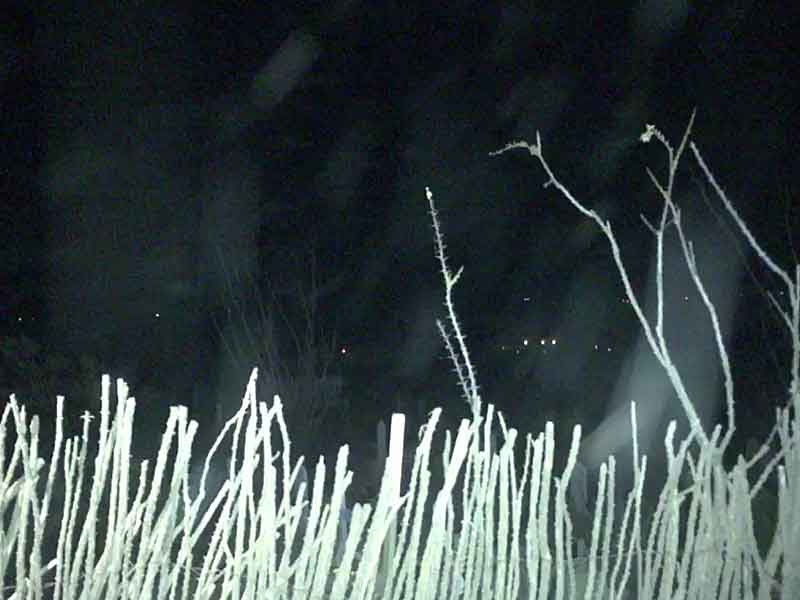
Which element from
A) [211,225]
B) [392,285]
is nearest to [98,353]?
[211,225]

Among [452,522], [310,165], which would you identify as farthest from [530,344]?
[452,522]

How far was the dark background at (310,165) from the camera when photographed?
6.20 meters

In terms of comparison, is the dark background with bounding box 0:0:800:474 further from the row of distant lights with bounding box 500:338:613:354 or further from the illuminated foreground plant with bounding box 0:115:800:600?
the illuminated foreground plant with bounding box 0:115:800:600

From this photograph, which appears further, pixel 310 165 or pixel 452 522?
pixel 310 165

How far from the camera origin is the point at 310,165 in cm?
752

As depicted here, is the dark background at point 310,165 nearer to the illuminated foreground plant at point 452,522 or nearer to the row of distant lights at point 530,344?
the row of distant lights at point 530,344

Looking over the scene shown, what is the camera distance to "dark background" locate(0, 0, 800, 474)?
6199mm

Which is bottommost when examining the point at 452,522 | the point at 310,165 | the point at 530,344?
the point at 452,522

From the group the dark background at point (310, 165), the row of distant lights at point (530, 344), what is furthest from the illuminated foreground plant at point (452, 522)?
the row of distant lights at point (530, 344)

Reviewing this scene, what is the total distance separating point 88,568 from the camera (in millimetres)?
1857

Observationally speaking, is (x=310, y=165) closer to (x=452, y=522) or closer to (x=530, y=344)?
(x=530, y=344)

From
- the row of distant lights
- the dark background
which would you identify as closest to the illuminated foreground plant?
the dark background

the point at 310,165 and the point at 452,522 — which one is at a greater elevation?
the point at 310,165

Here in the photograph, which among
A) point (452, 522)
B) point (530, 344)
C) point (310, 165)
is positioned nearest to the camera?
point (452, 522)
